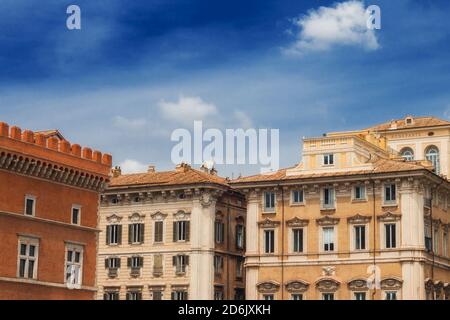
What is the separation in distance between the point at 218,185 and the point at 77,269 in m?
21.4

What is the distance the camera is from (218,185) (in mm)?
82688

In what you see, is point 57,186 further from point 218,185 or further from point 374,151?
point 374,151

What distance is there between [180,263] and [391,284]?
18483mm

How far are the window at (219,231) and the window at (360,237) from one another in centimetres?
1298

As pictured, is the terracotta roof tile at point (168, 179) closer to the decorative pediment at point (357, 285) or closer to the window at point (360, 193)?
the window at point (360, 193)

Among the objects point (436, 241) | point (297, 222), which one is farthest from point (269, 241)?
point (436, 241)

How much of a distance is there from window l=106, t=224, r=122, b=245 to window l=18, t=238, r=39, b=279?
24.7m

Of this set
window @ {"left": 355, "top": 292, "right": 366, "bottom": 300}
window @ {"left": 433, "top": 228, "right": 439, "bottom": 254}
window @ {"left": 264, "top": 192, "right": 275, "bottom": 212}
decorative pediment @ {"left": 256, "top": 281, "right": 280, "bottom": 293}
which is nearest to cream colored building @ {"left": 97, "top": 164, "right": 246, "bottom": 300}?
decorative pediment @ {"left": 256, "top": 281, "right": 280, "bottom": 293}

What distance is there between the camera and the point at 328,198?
77938 mm

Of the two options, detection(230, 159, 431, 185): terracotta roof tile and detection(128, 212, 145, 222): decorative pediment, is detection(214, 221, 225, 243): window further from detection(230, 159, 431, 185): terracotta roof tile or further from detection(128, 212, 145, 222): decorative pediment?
detection(128, 212, 145, 222): decorative pediment

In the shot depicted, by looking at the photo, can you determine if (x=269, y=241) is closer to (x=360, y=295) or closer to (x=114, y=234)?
(x=360, y=295)

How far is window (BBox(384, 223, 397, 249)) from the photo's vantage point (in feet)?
246

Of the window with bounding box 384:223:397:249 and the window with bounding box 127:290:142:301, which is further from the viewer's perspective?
the window with bounding box 127:290:142:301

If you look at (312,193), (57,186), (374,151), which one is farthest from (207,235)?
(57,186)
